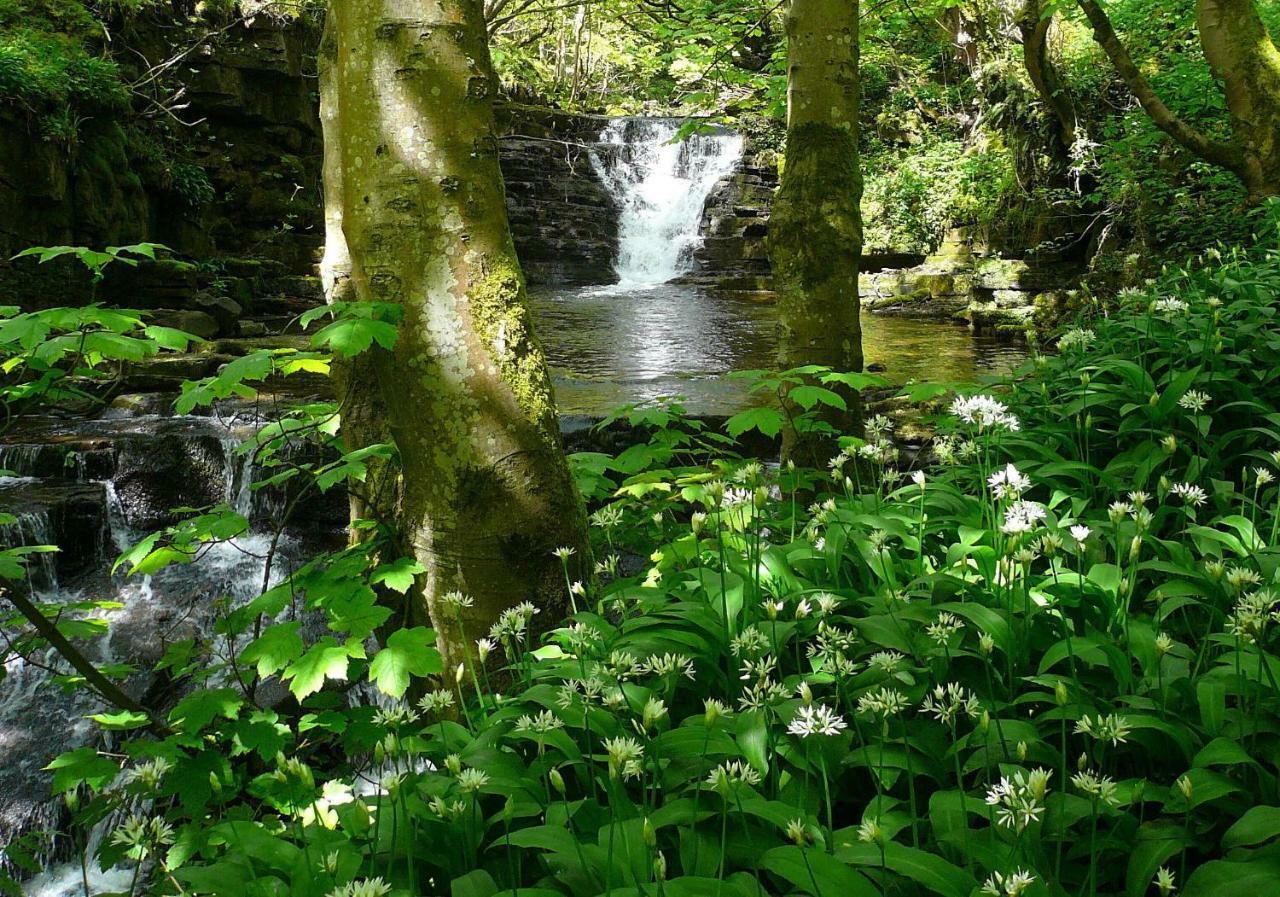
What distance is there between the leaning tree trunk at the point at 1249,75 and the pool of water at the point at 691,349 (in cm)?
256

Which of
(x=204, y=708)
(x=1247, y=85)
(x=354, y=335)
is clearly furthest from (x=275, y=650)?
(x=1247, y=85)

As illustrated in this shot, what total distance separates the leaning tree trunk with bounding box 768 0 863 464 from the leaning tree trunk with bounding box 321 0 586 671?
5.33ft

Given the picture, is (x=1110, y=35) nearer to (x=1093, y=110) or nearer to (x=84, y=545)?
(x=1093, y=110)

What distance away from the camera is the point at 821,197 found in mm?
3916

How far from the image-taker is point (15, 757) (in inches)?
187

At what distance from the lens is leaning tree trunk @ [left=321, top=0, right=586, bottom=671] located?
2580mm

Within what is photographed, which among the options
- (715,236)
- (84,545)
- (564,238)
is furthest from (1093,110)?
(84,545)

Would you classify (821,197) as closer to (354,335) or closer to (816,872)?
(354,335)

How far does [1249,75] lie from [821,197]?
18.0ft

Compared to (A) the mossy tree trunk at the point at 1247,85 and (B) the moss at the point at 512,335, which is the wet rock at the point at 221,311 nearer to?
(B) the moss at the point at 512,335

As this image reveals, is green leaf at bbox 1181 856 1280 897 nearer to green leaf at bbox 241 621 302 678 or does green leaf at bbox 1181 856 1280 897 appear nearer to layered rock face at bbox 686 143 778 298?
green leaf at bbox 241 621 302 678

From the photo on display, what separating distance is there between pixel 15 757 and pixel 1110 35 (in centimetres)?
1031

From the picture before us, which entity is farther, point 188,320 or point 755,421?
point 188,320

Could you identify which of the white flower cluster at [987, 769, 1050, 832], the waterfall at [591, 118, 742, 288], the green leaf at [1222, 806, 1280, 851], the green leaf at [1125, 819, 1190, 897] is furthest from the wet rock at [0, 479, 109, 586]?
the waterfall at [591, 118, 742, 288]
